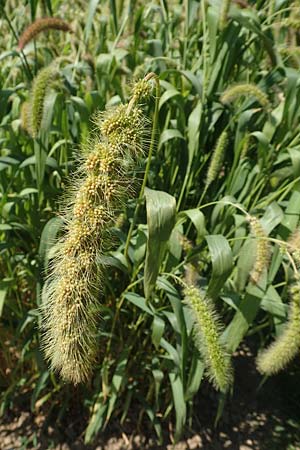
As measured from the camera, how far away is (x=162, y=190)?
6.86 feet

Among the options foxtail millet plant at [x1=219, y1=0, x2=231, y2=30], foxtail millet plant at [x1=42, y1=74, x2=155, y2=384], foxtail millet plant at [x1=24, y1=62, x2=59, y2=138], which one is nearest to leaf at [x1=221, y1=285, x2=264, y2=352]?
foxtail millet plant at [x1=42, y1=74, x2=155, y2=384]

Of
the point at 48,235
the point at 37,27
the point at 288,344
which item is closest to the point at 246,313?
the point at 288,344

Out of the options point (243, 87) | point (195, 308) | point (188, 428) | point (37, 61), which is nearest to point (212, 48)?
point (243, 87)

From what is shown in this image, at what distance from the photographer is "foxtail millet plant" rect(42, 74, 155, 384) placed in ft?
3.01

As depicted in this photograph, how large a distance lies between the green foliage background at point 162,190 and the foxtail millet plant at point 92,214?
53 cm

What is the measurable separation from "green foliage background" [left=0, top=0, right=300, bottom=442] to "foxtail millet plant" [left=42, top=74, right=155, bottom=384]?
0.53m

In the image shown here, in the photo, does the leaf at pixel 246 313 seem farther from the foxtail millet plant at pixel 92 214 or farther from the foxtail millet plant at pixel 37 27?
the foxtail millet plant at pixel 37 27

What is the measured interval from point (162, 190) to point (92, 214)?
46.4 inches

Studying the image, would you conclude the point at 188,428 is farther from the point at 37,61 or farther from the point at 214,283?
the point at 37,61

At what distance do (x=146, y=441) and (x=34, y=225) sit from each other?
1202 mm

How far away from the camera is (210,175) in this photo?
1805 mm

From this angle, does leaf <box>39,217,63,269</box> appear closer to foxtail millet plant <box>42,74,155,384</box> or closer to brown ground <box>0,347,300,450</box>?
foxtail millet plant <box>42,74,155,384</box>

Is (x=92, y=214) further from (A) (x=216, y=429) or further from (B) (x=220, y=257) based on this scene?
(A) (x=216, y=429)

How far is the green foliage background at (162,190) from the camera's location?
5.57 ft
